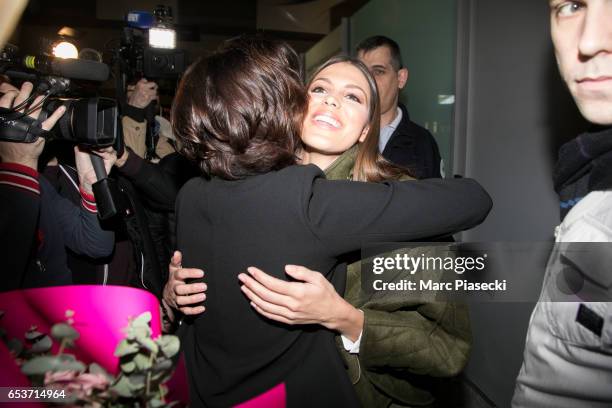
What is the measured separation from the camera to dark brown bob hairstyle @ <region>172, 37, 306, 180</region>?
0.93m

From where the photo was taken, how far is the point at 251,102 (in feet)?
3.02

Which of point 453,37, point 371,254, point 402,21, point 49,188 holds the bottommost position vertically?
point 371,254

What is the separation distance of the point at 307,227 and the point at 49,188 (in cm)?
106

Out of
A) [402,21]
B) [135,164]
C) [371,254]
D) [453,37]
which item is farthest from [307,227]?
[402,21]

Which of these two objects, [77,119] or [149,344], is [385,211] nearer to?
[149,344]

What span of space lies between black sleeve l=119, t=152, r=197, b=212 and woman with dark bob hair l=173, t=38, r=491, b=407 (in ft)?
3.28

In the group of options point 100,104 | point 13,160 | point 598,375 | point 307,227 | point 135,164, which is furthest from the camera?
point 135,164

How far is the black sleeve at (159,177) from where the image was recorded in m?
1.92

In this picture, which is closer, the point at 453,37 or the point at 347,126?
the point at 347,126

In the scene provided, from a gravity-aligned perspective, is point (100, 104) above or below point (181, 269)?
above

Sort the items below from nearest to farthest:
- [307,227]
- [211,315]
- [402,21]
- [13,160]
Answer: [307,227] → [211,315] → [13,160] → [402,21]

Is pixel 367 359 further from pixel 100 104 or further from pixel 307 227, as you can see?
pixel 100 104

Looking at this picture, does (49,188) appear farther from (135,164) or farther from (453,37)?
(453,37)

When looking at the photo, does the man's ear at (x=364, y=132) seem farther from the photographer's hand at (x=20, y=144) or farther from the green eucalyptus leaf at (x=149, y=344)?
the green eucalyptus leaf at (x=149, y=344)
